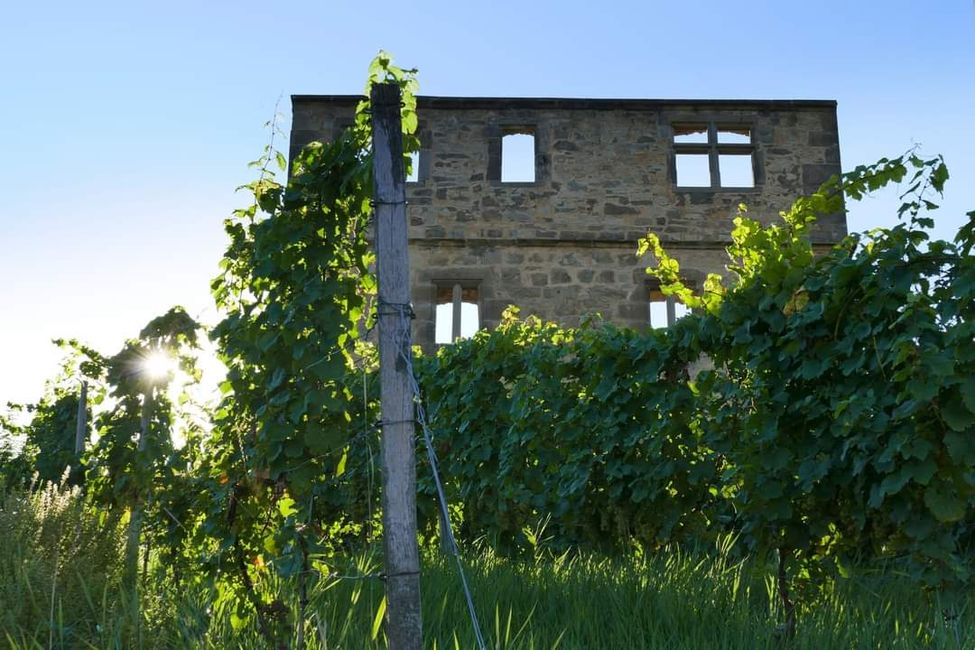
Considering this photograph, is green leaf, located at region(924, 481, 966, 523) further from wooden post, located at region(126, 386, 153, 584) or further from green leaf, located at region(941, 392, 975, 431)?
wooden post, located at region(126, 386, 153, 584)

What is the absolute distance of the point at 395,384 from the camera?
2.93 meters

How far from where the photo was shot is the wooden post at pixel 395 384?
2834 millimetres

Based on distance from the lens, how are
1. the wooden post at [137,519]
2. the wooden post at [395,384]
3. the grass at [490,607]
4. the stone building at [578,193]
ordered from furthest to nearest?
the stone building at [578,193] < the wooden post at [137,519] < the grass at [490,607] < the wooden post at [395,384]

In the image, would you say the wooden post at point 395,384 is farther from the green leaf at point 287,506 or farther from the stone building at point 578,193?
the stone building at point 578,193

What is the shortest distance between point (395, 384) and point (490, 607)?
1.62 m

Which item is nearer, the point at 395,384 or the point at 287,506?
the point at 395,384

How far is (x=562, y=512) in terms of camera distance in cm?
593

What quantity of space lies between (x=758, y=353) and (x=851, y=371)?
482mm

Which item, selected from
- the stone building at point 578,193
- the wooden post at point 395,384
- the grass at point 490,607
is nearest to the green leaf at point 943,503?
the grass at point 490,607

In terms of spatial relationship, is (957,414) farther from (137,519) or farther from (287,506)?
(137,519)

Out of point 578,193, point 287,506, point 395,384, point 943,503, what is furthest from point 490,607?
point 578,193

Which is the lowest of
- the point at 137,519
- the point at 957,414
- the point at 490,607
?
the point at 490,607

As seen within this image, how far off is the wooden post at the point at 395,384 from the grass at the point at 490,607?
18.4 inches

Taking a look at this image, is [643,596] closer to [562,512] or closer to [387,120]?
[562,512]
